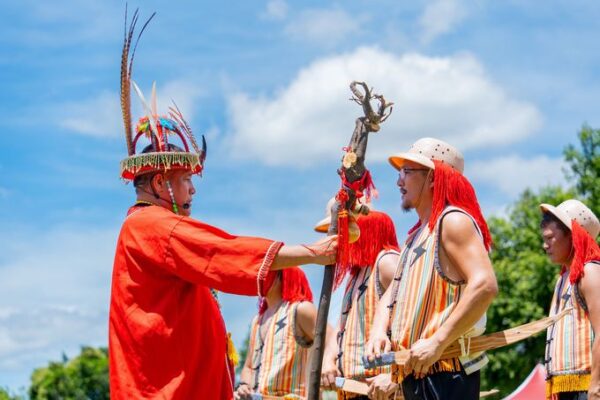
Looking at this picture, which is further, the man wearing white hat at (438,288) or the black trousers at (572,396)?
the black trousers at (572,396)

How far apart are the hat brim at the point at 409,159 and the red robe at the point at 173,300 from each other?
96cm

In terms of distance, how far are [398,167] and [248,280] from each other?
1246 mm

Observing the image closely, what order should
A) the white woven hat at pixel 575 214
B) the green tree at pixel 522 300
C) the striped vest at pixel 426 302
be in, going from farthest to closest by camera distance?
the green tree at pixel 522 300 → the white woven hat at pixel 575 214 → the striped vest at pixel 426 302

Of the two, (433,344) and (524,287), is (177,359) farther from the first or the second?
(524,287)

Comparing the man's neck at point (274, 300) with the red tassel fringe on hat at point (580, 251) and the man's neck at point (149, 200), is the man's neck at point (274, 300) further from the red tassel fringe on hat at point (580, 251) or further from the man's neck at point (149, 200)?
the man's neck at point (149, 200)

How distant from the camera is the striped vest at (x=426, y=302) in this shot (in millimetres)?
5027

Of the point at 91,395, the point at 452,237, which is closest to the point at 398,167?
the point at 452,237

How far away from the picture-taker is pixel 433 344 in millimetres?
4824

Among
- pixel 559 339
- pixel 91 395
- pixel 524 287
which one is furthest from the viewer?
pixel 91 395

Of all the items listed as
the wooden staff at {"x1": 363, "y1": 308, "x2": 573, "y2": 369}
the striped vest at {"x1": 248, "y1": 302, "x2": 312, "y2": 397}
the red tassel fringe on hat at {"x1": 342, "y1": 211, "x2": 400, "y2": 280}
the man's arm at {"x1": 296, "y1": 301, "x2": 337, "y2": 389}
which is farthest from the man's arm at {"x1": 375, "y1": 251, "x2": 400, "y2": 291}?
the wooden staff at {"x1": 363, "y1": 308, "x2": 573, "y2": 369}

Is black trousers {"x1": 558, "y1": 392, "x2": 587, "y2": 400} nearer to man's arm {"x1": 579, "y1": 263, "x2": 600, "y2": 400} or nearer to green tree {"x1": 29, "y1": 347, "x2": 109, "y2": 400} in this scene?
man's arm {"x1": 579, "y1": 263, "x2": 600, "y2": 400}

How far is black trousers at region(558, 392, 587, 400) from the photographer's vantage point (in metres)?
6.54

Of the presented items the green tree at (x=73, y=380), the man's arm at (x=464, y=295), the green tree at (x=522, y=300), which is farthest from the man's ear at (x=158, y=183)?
the green tree at (x=73, y=380)

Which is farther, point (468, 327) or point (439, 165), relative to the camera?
point (439, 165)
